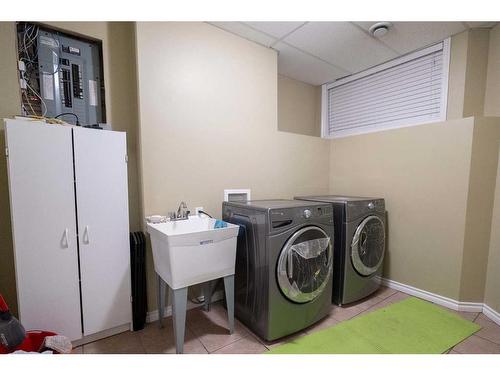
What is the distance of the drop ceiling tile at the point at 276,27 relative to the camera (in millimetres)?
1934

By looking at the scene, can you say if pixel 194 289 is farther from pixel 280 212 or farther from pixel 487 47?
pixel 487 47

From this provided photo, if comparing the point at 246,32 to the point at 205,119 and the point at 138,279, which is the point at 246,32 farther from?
the point at 138,279

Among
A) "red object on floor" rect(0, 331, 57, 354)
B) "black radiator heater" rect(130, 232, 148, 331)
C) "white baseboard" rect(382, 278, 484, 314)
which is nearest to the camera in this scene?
"red object on floor" rect(0, 331, 57, 354)

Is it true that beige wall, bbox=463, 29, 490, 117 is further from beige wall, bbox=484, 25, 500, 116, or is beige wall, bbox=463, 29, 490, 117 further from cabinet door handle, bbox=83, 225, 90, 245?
cabinet door handle, bbox=83, 225, 90, 245

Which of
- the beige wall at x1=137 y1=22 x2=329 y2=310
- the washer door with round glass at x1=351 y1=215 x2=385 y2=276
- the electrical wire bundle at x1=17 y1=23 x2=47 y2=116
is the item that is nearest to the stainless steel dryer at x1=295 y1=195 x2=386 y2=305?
the washer door with round glass at x1=351 y1=215 x2=385 y2=276

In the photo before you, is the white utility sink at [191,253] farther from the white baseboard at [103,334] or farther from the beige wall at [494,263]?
the beige wall at [494,263]

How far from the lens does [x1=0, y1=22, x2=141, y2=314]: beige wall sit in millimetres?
1480

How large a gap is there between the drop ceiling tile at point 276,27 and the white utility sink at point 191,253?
1.77m

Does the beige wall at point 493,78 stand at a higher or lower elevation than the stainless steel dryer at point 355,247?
higher

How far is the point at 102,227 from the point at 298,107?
2.76 meters

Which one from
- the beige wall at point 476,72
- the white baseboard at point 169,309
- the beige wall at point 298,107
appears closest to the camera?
the white baseboard at point 169,309

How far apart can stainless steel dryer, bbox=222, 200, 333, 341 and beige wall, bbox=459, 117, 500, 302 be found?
121 centimetres

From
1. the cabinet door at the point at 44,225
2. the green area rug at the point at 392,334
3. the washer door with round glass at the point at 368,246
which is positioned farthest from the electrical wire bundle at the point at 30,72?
the washer door with round glass at the point at 368,246

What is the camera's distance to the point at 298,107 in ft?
10.3
